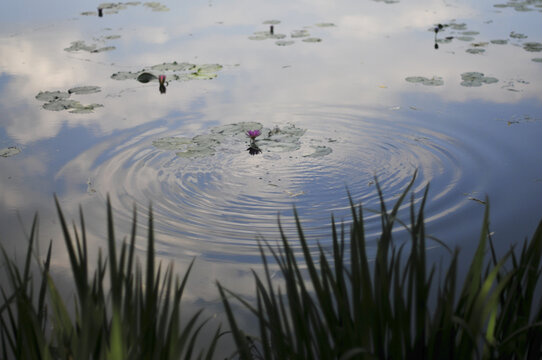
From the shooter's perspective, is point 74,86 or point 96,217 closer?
point 96,217

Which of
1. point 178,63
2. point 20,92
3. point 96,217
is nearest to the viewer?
point 96,217

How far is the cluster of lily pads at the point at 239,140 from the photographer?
396 cm

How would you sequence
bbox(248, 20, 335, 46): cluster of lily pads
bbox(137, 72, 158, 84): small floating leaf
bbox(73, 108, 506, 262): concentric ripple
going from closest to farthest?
bbox(73, 108, 506, 262): concentric ripple → bbox(137, 72, 158, 84): small floating leaf → bbox(248, 20, 335, 46): cluster of lily pads

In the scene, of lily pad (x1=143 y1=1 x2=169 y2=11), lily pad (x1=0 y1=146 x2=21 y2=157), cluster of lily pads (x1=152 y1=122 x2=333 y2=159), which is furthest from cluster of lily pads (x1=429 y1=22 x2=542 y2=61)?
lily pad (x1=0 y1=146 x2=21 y2=157)

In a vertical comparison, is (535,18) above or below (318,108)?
above

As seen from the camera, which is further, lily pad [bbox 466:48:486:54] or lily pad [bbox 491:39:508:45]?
lily pad [bbox 491:39:508:45]

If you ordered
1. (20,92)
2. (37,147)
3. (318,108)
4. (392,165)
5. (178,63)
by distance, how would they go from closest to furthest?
(392,165) < (37,147) < (318,108) < (20,92) < (178,63)

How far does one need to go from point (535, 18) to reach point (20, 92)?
17.9ft

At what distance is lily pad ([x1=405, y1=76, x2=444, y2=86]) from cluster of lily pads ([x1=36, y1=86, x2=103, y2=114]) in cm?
243

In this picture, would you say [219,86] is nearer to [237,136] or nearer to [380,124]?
[237,136]

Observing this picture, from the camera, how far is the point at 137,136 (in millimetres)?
4195

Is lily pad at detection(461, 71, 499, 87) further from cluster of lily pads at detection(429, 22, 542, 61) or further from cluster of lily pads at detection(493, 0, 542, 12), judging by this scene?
cluster of lily pads at detection(493, 0, 542, 12)

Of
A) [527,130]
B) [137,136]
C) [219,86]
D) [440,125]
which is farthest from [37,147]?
[527,130]

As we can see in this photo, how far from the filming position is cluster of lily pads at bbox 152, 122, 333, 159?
396 centimetres
